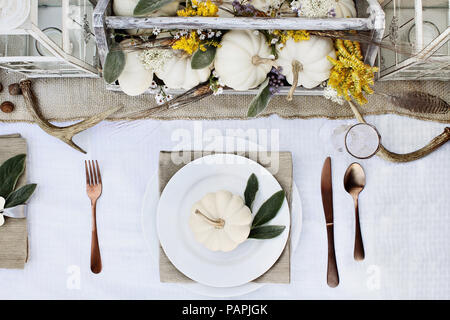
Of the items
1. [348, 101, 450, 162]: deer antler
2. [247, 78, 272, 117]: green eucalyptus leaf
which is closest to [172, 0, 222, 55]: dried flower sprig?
[247, 78, 272, 117]: green eucalyptus leaf

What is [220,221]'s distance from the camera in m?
0.76

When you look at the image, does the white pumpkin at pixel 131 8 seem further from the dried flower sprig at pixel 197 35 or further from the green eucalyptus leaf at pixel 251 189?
the green eucalyptus leaf at pixel 251 189

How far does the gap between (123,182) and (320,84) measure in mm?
451

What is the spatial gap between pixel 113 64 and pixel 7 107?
35cm

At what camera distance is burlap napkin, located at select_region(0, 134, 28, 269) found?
2.77 ft

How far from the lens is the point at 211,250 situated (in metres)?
0.82

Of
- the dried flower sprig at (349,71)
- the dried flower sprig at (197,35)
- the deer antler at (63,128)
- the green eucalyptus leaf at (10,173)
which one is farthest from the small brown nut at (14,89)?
the dried flower sprig at (349,71)

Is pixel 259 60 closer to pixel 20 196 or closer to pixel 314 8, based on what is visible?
pixel 314 8

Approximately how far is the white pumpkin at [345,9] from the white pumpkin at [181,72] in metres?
0.23

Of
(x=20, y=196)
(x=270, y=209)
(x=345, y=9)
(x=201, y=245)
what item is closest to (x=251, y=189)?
(x=270, y=209)

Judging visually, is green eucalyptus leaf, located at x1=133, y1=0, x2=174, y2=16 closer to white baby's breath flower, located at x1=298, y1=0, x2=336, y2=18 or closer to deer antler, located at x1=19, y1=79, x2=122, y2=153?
white baby's breath flower, located at x1=298, y1=0, x2=336, y2=18

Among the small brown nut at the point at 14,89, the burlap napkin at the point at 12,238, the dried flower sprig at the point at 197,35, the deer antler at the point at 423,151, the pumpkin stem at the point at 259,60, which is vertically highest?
the dried flower sprig at the point at 197,35

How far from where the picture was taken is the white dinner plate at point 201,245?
805 mm

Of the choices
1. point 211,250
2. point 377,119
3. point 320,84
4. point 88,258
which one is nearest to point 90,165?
point 88,258
